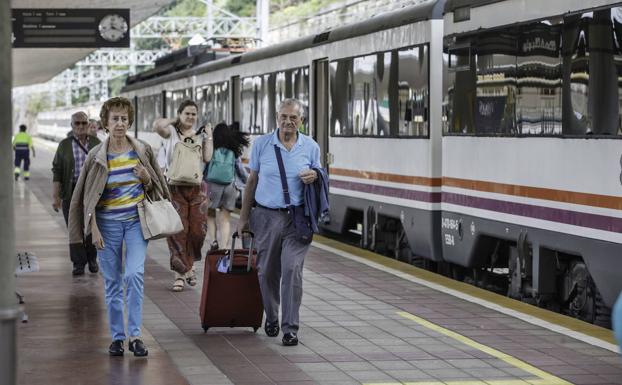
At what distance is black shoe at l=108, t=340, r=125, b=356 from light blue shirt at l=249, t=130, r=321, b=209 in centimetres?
149

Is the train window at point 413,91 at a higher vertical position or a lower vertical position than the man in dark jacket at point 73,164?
higher

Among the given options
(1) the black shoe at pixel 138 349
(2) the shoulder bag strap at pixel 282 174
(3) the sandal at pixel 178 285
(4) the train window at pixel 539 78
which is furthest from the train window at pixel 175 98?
(1) the black shoe at pixel 138 349

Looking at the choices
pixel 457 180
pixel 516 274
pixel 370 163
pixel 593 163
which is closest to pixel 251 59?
pixel 370 163

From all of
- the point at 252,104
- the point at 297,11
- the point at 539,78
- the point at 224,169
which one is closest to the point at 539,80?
the point at 539,78

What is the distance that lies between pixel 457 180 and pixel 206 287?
4594 millimetres

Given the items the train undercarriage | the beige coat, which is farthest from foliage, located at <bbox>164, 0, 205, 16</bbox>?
the beige coat

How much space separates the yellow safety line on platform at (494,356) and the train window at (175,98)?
80.4 feet

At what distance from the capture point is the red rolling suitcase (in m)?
10.7

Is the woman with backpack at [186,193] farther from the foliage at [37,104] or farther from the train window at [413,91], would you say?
the foliage at [37,104]

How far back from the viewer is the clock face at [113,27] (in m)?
25.1

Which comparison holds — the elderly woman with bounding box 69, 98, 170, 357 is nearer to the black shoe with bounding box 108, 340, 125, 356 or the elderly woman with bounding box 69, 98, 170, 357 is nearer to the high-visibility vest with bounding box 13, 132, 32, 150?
the black shoe with bounding box 108, 340, 125, 356

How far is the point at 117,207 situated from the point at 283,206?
4.02 feet

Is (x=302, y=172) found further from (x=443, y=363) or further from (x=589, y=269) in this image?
(x=589, y=269)

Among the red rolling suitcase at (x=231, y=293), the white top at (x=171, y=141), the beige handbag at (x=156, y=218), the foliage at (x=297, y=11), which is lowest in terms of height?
the red rolling suitcase at (x=231, y=293)
